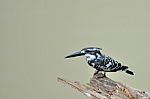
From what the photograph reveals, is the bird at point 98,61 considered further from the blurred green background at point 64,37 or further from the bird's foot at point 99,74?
the blurred green background at point 64,37

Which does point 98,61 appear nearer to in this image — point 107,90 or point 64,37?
point 107,90

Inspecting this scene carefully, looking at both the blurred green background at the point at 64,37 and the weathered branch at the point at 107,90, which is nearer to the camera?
the weathered branch at the point at 107,90

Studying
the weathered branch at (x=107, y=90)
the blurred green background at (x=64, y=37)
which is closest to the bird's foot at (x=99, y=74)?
the weathered branch at (x=107, y=90)

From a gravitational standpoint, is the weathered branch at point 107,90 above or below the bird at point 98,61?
below

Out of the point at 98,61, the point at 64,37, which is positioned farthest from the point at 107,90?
the point at 64,37

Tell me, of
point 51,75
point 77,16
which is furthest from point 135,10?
point 51,75

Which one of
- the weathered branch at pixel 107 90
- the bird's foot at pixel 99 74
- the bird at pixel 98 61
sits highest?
the bird at pixel 98 61
